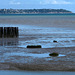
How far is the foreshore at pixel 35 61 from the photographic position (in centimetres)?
1661

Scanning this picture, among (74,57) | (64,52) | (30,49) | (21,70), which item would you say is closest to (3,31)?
(30,49)

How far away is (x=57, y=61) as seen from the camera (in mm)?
18594

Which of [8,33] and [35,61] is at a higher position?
[35,61]

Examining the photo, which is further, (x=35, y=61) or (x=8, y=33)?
(x=8, y=33)

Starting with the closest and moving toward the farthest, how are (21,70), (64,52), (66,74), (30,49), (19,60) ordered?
1. (66,74)
2. (21,70)
3. (19,60)
4. (64,52)
5. (30,49)

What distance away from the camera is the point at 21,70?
16188mm

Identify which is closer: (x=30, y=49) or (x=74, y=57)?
(x=74, y=57)

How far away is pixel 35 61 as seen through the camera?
18609mm

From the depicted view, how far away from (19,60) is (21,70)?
2.82 meters

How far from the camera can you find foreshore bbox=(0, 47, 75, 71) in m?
16.6

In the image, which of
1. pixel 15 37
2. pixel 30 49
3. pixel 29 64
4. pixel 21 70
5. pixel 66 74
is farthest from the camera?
pixel 15 37

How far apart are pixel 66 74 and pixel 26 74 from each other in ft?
6.12

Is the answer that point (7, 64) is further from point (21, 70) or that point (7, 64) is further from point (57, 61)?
point (57, 61)

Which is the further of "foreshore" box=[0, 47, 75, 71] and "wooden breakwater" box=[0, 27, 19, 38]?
"wooden breakwater" box=[0, 27, 19, 38]
